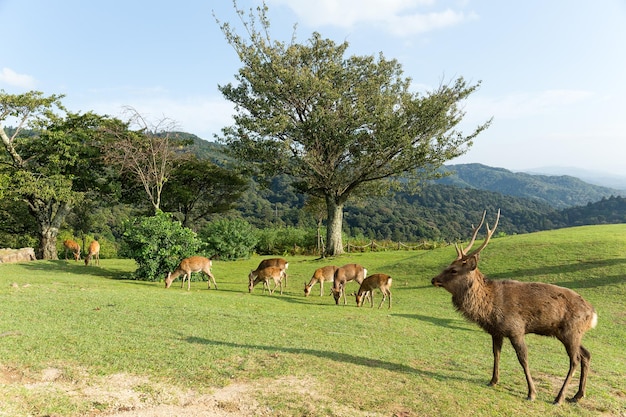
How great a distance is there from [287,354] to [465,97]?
989 inches

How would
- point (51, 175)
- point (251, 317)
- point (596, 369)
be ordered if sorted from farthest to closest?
point (51, 175) < point (251, 317) < point (596, 369)

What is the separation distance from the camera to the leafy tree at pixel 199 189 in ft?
111

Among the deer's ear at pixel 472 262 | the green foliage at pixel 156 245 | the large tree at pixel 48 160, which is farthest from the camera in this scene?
the large tree at pixel 48 160

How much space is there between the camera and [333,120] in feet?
89.3

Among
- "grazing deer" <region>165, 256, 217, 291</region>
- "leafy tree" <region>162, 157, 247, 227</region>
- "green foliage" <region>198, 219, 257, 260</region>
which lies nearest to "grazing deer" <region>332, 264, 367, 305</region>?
"grazing deer" <region>165, 256, 217, 291</region>

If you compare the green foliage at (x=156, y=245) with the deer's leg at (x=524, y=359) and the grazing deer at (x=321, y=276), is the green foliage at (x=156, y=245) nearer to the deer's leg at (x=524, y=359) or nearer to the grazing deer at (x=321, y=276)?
the grazing deer at (x=321, y=276)

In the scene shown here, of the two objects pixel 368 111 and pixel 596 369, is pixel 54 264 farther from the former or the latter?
pixel 596 369

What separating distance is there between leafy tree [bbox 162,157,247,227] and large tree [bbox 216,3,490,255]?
255 inches

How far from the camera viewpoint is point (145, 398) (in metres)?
5.32

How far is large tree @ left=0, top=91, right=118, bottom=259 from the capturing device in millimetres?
26264

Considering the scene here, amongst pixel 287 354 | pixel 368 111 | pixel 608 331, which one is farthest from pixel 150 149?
pixel 608 331

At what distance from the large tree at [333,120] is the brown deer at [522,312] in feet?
66.3

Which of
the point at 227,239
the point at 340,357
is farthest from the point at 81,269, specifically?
the point at 340,357

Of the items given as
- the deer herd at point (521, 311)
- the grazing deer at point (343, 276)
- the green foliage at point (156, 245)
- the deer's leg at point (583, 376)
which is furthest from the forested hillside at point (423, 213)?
the deer's leg at point (583, 376)
